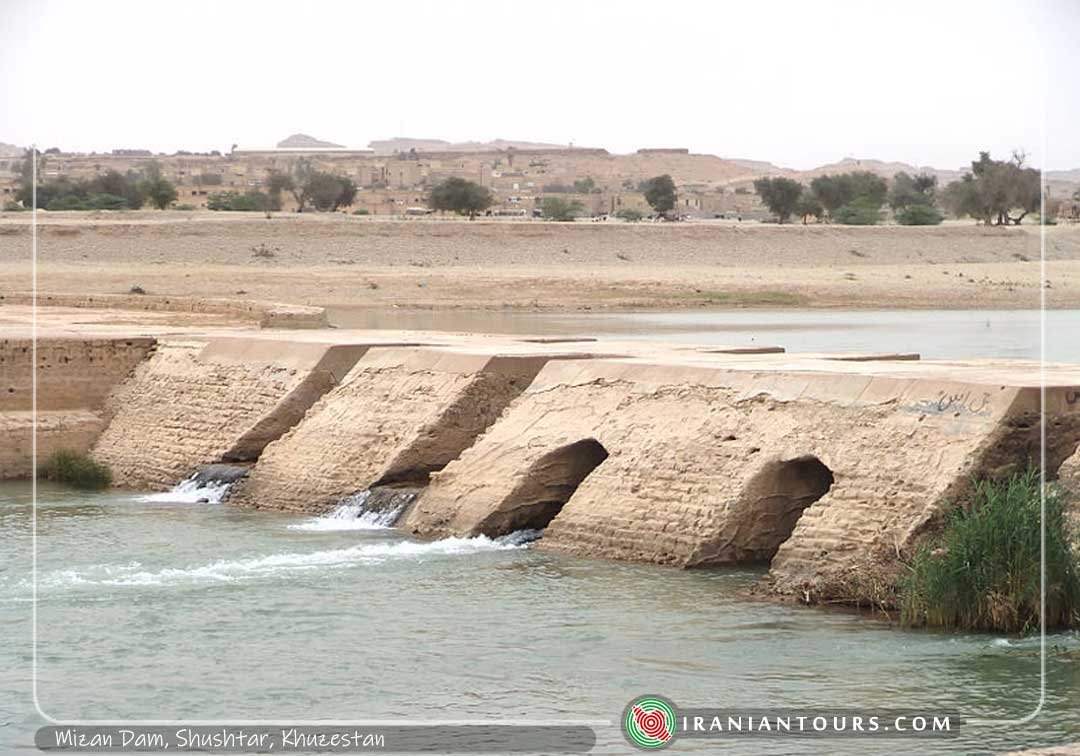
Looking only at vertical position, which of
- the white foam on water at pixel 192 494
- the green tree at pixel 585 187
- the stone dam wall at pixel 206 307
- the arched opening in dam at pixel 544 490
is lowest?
the white foam on water at pixel 192 494

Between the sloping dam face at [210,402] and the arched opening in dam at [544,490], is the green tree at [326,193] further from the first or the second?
the arched opening in dam at [544,490]

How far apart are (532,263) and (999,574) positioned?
137ft

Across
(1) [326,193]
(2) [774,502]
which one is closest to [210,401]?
(2) [774,502]

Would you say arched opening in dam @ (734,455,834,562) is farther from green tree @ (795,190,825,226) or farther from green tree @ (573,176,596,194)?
green tree @ (573,176,596,194)

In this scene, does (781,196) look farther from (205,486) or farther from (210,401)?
(205,486)

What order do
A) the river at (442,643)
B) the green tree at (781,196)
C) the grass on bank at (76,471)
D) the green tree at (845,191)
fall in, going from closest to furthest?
the river at (442,643), the grass on bank at (76,471), the green tree at (781,196), the green tree at (845,191)

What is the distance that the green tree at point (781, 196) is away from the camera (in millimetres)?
81875

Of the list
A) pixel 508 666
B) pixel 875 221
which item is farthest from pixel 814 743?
pixel 875 221

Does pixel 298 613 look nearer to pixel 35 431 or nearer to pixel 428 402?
pixel 428 402

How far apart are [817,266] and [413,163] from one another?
256 ft

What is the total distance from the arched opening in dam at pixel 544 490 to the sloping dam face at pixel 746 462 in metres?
0.01

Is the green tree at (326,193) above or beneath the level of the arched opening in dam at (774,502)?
above

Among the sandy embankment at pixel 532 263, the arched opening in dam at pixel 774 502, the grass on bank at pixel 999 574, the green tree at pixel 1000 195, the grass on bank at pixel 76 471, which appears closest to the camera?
the grass on bank at pixel 999 574

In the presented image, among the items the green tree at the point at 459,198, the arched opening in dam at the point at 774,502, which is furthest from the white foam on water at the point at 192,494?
the green tree at the point at 459,198
